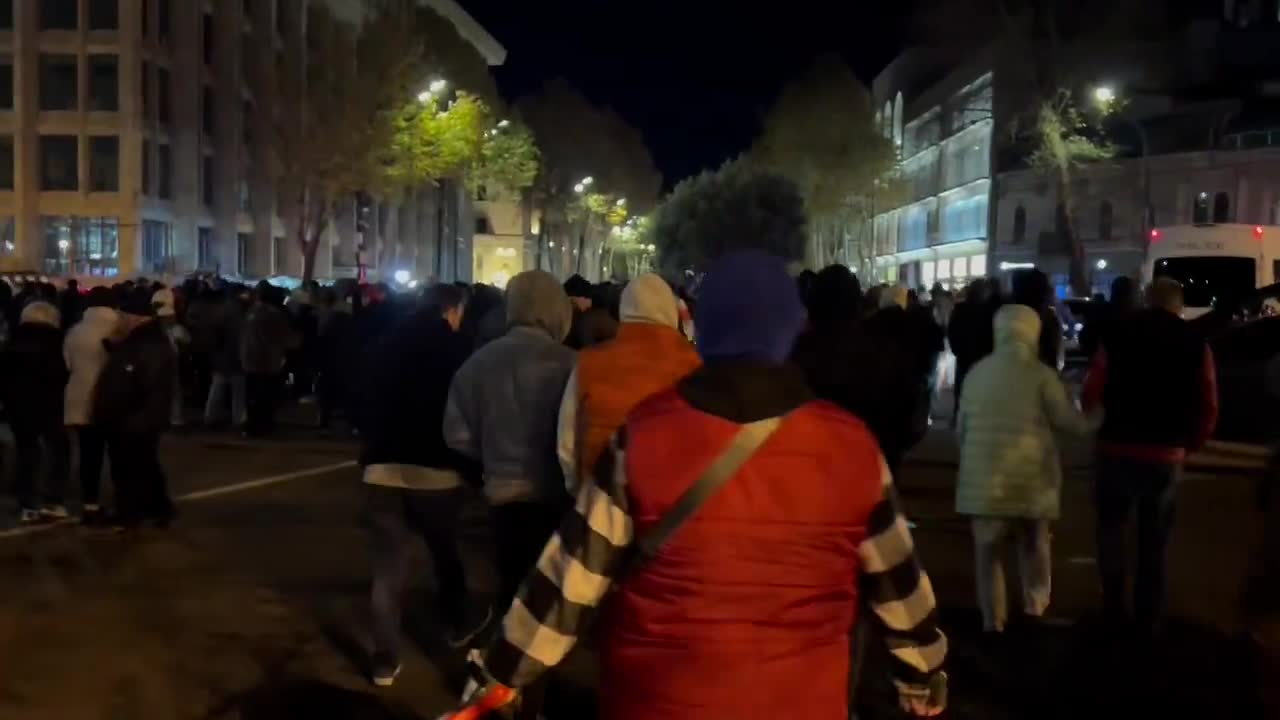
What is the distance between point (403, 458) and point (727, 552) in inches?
166

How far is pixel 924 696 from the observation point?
124 inches

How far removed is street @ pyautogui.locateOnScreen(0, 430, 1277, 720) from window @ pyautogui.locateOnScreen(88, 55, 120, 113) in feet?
142

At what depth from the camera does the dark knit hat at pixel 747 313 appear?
3.10 meters

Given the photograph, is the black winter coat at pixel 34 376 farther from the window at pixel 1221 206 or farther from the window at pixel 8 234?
the window at pixel 1221 206

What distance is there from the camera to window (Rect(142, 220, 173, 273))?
2080 inches

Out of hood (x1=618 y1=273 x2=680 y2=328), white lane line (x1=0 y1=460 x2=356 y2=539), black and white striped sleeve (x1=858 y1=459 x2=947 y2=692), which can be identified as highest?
hood (x1=618 y1=273 x2=680 y2=328)

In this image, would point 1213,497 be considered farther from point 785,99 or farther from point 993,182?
point 785,99

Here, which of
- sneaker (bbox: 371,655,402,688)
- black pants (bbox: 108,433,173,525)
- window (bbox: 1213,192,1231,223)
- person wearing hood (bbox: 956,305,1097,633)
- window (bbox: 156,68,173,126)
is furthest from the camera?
window (bbox: 156,68,173,126)

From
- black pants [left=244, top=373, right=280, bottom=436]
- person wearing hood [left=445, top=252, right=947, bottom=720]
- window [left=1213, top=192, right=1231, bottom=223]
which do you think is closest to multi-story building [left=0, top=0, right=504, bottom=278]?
window [left=1213, top=192, right=1231, bottom=223]

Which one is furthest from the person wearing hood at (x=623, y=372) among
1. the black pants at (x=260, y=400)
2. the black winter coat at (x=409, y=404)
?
the black pants at (x=260, y=400)

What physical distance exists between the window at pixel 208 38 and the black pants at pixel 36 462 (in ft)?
158

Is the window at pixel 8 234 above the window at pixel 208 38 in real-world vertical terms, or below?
below

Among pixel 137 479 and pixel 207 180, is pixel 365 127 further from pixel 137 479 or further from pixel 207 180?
pixel 137 479

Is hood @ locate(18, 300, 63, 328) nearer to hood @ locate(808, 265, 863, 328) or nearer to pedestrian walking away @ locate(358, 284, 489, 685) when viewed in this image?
pedestrian walking away @ locate(358, 284, 489, 685)
